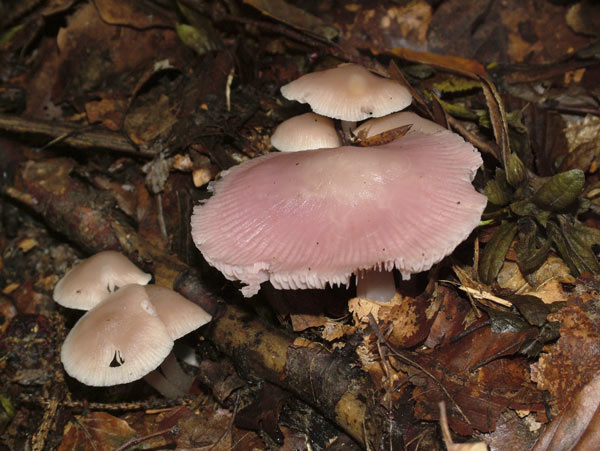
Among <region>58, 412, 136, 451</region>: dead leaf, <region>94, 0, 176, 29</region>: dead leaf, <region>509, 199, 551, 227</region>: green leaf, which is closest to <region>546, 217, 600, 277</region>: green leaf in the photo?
<region>509, 199, 551, 227</region>: green leaf

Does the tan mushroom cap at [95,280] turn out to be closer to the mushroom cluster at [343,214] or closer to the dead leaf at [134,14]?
the mushroom cluster at [343,214]

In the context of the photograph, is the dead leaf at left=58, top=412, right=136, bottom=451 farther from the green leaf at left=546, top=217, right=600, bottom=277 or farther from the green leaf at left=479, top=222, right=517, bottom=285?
the green leaf at left=546, top=217, right=600, bottom=277

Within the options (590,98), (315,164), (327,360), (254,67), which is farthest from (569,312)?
(254,67)

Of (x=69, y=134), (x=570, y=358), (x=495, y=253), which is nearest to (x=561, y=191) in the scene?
(x=495, y=253)

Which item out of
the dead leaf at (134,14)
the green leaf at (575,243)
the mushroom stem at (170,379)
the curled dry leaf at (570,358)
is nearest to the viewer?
the curled dry leaf at (570,358)

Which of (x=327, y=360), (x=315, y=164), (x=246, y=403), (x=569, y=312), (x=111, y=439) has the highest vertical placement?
(x=315, y=164)

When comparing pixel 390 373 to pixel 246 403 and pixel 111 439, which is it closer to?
pixel 246 403

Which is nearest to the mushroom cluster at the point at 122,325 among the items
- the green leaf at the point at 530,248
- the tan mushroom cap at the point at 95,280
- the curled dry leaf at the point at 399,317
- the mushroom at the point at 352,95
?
the tan mushroom cap at the point at 95,280

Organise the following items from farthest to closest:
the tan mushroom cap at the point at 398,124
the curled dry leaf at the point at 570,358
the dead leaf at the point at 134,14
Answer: the dead leaf at the point at 134,14, the tan mushroom cap at the point at 398,124, the curled dry leaf at the point at 570,358
